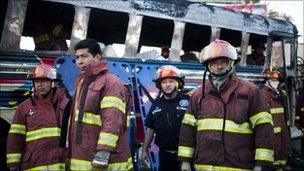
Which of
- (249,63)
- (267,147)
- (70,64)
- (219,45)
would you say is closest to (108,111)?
(219,45)

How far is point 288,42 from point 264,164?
20.0ft

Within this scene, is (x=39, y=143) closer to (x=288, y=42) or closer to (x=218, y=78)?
(x=218, y=78)

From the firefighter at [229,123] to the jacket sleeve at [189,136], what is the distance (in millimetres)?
51

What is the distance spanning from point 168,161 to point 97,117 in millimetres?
1428

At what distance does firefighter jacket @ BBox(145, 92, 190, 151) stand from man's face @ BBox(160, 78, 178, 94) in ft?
0.31

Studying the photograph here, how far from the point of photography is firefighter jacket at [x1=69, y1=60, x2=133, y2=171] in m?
3.05

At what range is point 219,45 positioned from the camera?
10.2 feet

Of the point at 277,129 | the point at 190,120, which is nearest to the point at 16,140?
the point at 190,120

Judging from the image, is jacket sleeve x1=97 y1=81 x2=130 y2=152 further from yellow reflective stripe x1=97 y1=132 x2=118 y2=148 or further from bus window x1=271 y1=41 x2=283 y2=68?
bus window x1=271 y1=41 x2=283 y2=68

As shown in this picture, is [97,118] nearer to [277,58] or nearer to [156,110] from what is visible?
[156,110]

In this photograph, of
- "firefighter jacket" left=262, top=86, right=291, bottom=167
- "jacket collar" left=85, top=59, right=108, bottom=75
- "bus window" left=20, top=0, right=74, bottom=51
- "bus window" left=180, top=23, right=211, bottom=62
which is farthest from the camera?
"bus window" left=180, top=23, right=211, bottom=62

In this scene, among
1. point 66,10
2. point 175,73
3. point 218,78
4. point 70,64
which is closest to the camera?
point 218,78

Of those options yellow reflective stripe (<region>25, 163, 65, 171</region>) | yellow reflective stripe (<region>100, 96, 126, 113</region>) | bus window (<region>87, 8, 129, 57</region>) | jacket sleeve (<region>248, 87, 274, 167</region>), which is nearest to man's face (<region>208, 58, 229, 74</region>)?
jacket sleeve (<region>248, 87, 274, 167</region>)

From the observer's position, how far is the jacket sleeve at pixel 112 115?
296cm
